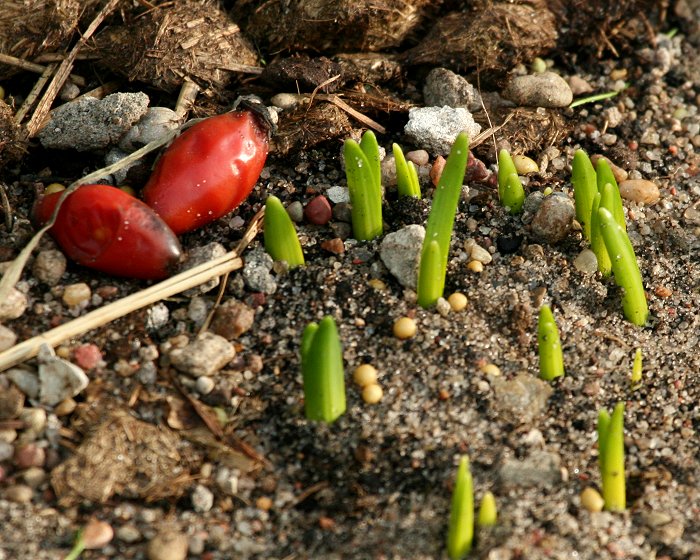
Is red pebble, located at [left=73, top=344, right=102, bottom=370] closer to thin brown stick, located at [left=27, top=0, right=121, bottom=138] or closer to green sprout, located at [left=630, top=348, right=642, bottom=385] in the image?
thin brown stick, located at [left=27, top=0, right=121, bottom=138]

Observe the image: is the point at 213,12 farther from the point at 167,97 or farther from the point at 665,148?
the point at 665,148

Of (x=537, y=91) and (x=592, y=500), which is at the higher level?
(x=537, y=91)

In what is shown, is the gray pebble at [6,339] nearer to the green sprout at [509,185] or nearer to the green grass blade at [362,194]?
the green grass blade at [362,194]

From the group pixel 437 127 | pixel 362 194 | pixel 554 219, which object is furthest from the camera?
pixel 437 127

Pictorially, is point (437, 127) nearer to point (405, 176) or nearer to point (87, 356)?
point (405, 176)

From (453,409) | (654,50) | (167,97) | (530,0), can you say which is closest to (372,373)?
(453,409)

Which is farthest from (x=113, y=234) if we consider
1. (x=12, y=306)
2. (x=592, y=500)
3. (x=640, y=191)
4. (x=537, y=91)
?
(x=640, y=191)
